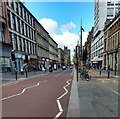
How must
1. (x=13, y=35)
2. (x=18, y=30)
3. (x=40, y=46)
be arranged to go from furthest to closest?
(x=40, y=46)
(x=18, y=30)
(x=13, y=35)

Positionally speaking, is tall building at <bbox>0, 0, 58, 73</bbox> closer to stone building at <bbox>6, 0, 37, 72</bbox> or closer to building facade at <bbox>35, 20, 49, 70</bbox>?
stone building at <bbox>6, 0, 37, 72</bbox>

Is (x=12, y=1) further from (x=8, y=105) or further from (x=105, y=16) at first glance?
(x=105, y=16)

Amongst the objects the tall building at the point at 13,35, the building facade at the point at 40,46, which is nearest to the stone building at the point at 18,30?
the tall building at the point at 13,35

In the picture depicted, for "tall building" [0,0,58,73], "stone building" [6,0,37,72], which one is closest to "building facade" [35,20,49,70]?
"tall building" [0,0,58,73]

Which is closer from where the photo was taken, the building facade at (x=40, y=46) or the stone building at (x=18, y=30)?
the stone building at (x=18, y=30)

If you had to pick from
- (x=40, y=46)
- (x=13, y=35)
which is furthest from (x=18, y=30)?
(x=40, y=46)

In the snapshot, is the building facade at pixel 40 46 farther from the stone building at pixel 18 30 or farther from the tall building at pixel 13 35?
the stone building at pixel 18 30

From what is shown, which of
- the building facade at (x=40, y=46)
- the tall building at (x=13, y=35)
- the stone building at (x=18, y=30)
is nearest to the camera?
the tall building at (x=13, y=35)

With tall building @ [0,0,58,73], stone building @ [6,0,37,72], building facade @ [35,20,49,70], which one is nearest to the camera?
tall building @ [0,0,58,73]

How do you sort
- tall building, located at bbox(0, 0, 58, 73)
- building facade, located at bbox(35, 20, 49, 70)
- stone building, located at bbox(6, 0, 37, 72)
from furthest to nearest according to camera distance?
building facade, located at bbox(35, 20, 49, 70) → stone building, located at bbox(6, 0, 37, 72) → tall building, located at bbox(0, 0, 58, 73)

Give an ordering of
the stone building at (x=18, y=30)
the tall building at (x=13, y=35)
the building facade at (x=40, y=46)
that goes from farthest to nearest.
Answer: the building facade at (x=40, y=46) → the stone building at (x=18, y=30) → the tall building at (x=13, y=35)

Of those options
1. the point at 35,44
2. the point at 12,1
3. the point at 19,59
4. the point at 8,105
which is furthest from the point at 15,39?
the point at 8,105

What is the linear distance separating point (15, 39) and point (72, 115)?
3260 cm

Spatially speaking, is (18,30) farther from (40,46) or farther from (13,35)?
(40,46)
